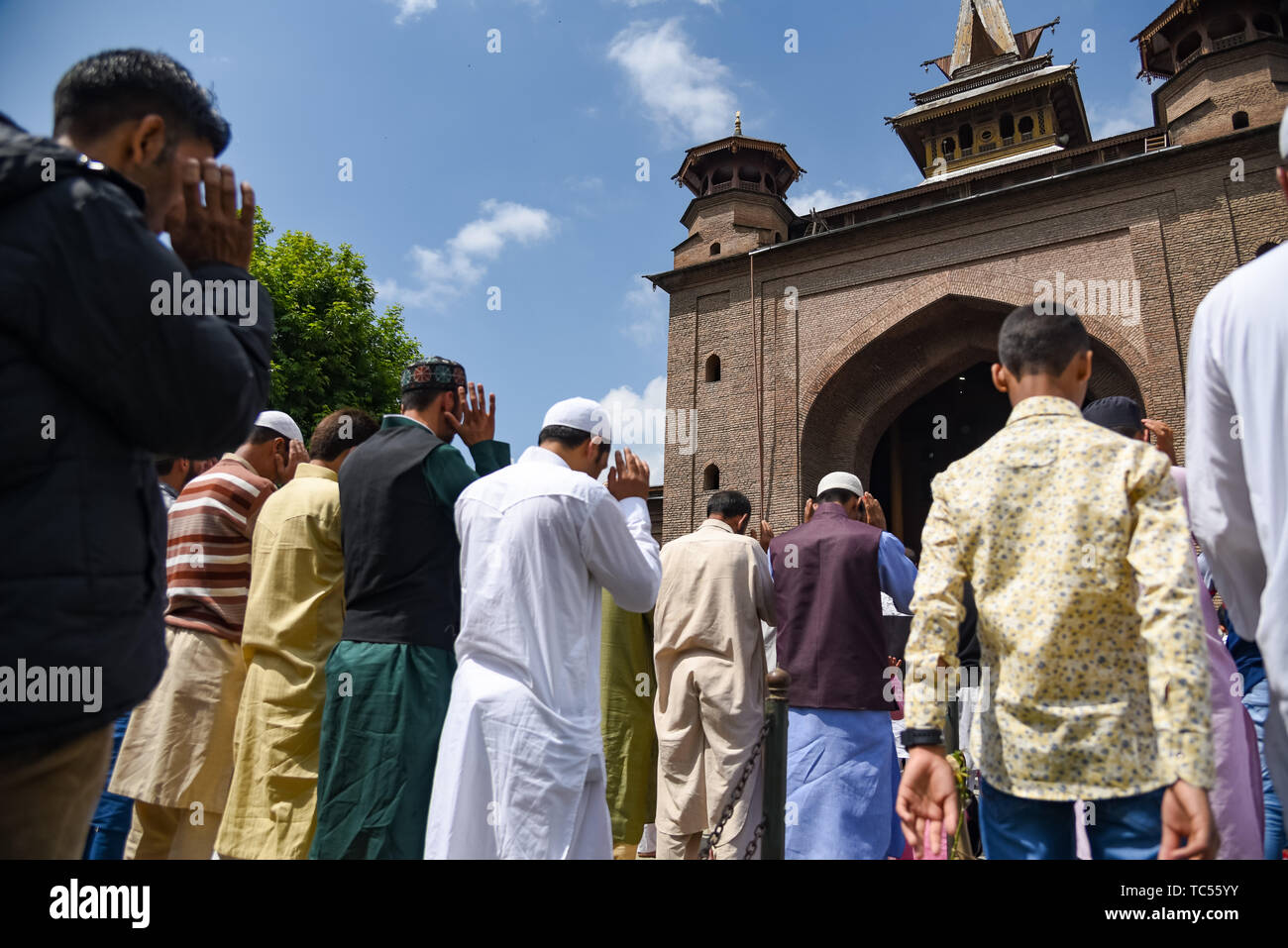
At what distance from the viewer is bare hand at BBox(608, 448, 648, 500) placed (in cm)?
343

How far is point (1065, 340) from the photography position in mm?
2086

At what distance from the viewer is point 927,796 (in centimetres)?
189

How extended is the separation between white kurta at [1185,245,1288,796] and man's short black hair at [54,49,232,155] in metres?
2.06

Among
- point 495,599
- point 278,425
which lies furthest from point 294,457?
point 495,599

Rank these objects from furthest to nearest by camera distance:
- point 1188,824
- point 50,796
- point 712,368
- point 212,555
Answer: point 712,368 → point 212,555 → point 1188,824 → point 50,796

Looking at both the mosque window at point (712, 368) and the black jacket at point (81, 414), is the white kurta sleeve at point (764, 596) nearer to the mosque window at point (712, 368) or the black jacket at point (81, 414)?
the black jacket at point (81, 414)

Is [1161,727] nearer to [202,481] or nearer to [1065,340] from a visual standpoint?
[1065,340]

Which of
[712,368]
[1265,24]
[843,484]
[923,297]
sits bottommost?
[843,484]

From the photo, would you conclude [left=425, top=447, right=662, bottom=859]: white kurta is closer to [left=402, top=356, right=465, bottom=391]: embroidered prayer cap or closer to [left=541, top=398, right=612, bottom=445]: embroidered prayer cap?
[left=541, top=398, right=612, bottom=445]: embroidered prayer cap

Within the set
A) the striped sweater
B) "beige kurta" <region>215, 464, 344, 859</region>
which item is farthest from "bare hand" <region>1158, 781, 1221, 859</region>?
the striped sweater

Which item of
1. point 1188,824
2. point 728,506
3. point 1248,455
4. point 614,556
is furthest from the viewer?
point 728,506

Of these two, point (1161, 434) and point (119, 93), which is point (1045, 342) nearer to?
point (1161, 434)

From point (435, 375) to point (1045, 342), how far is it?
213 centimetres

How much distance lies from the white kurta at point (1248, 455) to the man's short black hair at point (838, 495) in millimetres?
2582
